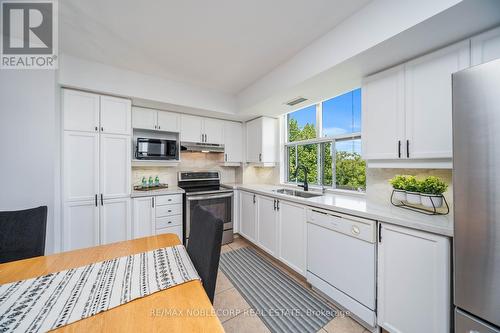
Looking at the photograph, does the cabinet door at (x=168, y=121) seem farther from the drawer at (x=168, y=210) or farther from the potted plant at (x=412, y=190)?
the potted plant at (x=412, y=190)

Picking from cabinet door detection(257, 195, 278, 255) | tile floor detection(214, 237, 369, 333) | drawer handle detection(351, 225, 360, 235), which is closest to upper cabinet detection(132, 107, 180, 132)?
cabinet door detection(257, 195, 278, 255)

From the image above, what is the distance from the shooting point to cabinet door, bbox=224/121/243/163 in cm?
356

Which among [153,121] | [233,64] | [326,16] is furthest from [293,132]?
[153,121]

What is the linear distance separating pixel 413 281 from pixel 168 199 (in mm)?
2817

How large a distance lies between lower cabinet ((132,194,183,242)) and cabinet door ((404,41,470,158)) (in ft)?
9.53

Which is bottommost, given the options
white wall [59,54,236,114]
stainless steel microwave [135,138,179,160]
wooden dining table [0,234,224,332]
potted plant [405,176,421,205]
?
wooden dining table [0,234,224,332]

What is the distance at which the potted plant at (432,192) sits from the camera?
1.38 metres

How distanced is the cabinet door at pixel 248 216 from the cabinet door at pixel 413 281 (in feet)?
5.76

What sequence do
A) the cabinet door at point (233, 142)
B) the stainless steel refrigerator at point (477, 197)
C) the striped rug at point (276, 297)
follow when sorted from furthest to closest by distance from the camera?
the cabinet door at point (233, 142), the striped rug at point (276, 297), the stainless steel refrigerator at point (477, 197)

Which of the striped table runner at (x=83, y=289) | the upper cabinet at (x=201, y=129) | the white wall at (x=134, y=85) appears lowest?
the striped table runner at (x=83, y=289)

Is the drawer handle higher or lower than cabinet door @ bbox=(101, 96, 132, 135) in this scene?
→ lower

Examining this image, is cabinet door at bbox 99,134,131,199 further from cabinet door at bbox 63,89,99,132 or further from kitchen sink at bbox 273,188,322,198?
kitchen sink at bbox 273,188,322,198

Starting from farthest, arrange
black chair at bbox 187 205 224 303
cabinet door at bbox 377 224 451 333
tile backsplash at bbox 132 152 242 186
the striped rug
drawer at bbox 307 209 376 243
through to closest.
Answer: tile backsplash at bbox 132 152 242 186
the striped rug
drawer at bbox 307 209 376 243
cabinet door at bbox 377 224 451 333
black chair at bbox 187 205 224 303

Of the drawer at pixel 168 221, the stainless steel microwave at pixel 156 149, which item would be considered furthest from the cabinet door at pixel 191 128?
the drawer at pixel 168 221
